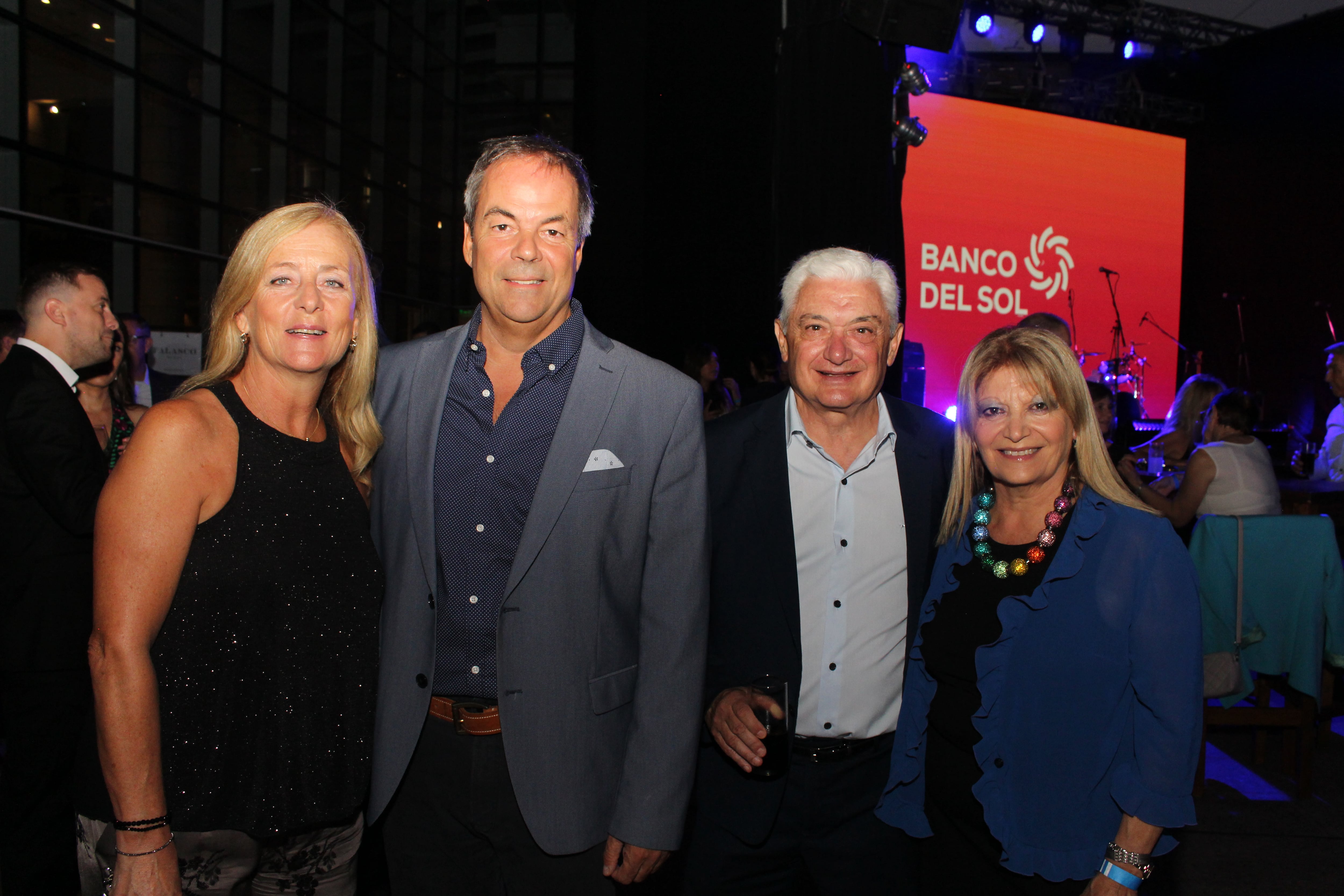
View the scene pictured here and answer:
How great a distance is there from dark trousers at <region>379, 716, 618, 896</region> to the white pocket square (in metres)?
0.50

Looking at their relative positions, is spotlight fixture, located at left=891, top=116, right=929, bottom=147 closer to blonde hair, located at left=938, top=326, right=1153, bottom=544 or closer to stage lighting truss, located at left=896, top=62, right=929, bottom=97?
stage lighting truss, located at left=896, top=62, right=929, bottom=97

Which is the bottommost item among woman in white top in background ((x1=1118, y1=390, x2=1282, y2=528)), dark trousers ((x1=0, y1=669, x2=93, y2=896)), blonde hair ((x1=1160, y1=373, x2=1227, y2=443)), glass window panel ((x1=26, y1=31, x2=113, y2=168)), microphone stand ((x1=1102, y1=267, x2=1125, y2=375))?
dark trousers ((x1=0, y1=669, x2=93, y2=896))

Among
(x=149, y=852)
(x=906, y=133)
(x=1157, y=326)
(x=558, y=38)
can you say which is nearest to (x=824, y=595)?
(x=149, y=852)

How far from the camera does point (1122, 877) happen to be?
1415 millimetres

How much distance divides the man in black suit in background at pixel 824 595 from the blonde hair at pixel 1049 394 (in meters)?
0.15

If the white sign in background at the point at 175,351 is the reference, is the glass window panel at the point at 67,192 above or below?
above

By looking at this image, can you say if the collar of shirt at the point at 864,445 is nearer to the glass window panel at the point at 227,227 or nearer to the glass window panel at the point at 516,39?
the glass window panel at the point at 227,227

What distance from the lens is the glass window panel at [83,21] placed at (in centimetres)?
809

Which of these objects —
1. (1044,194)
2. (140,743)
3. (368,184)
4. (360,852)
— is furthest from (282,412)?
(368,184)

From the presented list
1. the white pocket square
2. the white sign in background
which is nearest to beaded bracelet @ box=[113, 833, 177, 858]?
the white pocket square

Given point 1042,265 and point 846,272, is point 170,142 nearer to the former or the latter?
point 1042,265

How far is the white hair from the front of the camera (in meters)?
1.81

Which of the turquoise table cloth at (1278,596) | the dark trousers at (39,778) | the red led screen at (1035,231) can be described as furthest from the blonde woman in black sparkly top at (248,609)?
the red led screen at (1035,231)

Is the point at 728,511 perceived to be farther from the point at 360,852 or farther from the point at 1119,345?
the point at 1119,345
